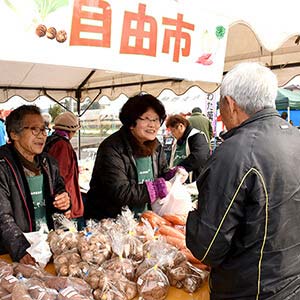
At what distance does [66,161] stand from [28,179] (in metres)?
1.46

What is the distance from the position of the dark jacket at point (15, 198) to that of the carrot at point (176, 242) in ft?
2.33

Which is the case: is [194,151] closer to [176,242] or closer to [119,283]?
[176,242]

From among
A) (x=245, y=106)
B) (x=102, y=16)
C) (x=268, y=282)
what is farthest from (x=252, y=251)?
(x=102, y=16)

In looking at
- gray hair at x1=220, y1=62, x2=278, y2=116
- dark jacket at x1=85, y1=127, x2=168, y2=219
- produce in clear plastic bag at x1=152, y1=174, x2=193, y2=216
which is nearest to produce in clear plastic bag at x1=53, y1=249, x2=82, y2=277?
dark jacket at x1=85, y1=127, x2=168, y2=219

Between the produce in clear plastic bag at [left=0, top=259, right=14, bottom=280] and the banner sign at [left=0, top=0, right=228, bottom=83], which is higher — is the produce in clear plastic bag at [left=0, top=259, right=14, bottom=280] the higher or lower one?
the lower one

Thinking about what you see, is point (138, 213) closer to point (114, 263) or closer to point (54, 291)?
point (114, 263)

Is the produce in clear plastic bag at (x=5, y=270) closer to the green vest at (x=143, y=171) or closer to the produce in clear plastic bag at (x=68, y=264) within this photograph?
the produce in clear plastic bag at (x=68, y=264)

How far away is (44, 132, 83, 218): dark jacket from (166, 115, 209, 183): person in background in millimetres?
1413

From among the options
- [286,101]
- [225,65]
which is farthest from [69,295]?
[286,101]

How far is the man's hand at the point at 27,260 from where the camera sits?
1.63 meters

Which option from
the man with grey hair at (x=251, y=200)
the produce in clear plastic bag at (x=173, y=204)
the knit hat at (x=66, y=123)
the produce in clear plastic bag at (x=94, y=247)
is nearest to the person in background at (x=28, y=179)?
the produce in clear plastic bag at (x=94, y=247)

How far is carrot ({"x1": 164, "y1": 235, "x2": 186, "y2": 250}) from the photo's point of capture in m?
1.73

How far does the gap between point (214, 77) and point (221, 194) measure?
1109 mm

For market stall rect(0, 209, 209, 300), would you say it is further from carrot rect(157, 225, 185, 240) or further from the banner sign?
the banner sign
